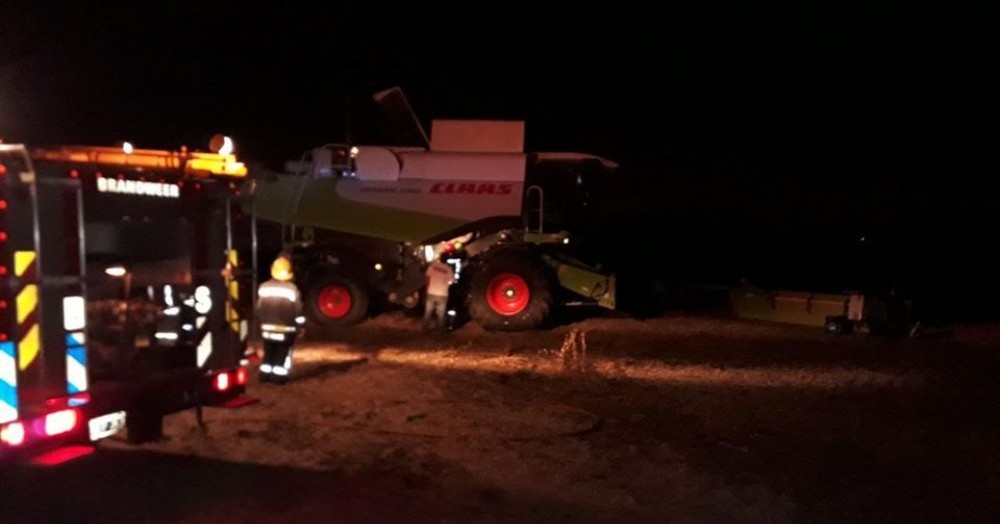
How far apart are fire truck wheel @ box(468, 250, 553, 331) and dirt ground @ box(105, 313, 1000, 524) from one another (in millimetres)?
1245

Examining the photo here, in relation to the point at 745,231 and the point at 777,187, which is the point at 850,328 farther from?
the point at 777,187

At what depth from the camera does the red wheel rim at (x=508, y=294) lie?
14750 mm

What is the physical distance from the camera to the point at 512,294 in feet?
48.6

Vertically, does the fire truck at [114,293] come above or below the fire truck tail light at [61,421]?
above

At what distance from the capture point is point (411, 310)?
652 inches

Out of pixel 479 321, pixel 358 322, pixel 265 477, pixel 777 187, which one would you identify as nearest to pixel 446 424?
pixel 265 477

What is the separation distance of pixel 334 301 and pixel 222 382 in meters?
8.41

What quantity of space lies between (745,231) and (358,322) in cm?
1433

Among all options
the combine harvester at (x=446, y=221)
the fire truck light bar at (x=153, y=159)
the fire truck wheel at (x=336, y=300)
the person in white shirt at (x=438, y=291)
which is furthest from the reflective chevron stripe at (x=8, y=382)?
the fire truck wheel at (x=336, y=300)

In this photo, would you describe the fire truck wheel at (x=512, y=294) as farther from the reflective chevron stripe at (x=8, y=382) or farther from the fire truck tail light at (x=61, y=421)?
the reflective chevron stripe at (x=8, y=382)

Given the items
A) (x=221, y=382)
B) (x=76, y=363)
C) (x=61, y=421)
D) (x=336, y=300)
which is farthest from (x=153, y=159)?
(x=336, y=300)

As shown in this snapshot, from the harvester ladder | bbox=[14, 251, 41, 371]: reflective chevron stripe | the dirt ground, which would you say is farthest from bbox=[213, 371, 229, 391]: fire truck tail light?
the harvester ladder

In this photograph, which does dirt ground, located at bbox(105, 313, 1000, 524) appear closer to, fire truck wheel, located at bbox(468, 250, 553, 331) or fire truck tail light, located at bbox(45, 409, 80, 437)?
fire truck wheel, located at bbox(468, 250, 553, 331)

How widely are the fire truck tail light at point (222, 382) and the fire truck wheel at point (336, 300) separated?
8.22 m
